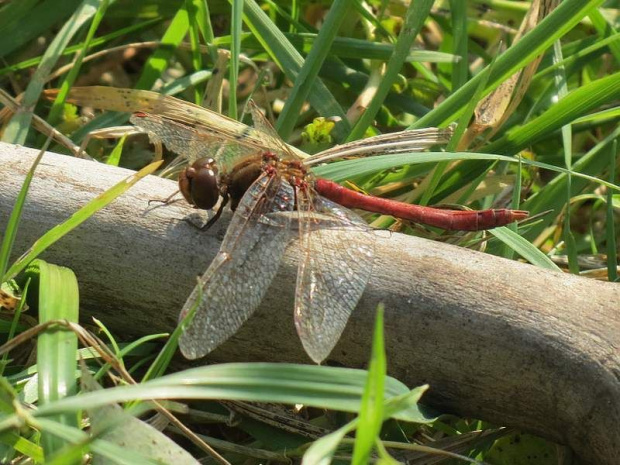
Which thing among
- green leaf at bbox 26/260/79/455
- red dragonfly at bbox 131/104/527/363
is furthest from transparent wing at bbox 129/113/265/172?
green leaf at bbox 26/260/79/455

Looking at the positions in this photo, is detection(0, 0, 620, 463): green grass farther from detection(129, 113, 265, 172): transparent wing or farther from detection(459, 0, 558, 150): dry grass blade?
detection(129, 113, 265, 172): transparent wing

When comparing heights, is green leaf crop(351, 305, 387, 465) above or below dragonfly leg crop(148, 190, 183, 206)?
below

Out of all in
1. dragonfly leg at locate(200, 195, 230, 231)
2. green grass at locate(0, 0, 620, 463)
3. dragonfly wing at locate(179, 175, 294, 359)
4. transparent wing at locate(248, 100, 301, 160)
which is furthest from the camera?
transparent wing at locate(248, 100, 301, 160)

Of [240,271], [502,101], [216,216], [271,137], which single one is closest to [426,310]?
[240,271]

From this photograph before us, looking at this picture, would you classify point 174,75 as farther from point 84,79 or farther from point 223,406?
point 223,406

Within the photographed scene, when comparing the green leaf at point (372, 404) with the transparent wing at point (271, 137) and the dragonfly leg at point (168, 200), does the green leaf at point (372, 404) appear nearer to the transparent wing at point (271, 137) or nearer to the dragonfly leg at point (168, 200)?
the dragonfly leg at point (168, 200)

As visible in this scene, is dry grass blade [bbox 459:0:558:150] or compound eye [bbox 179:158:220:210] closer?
compound eye [bbox 179:158:220:210]

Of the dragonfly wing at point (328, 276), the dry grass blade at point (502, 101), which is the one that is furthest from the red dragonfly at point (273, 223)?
the dry grass blade at point (502, 101)
